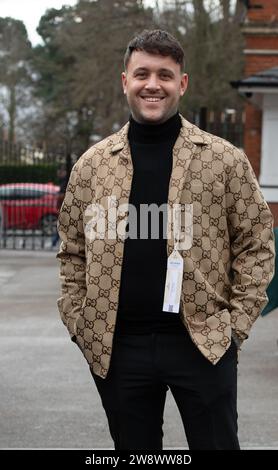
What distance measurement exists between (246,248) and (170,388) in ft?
1.87

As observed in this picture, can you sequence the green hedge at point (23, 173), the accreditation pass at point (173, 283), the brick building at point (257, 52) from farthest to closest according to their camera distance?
the green hedge at point (23, 173), the brick building at point (257, 52), the accreditation pass at point (173, 283)

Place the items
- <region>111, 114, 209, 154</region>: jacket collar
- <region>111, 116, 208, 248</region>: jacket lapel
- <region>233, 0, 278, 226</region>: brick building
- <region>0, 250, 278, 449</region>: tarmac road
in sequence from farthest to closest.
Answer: <region>233, 0, 278, 226</region>: brick building
<region>0, 250, 278, 449</region>: tarmac road
<region>111, 114, 209, 154</region>: jacket collar
<region>111, 116, 208, 248</region>: jacket lapel

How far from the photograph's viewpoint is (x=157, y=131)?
3824 millimetres

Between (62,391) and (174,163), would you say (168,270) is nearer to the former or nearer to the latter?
(174,163)

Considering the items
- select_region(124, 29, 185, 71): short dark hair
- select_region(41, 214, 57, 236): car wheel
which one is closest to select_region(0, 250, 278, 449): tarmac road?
select_region(124, 29, 185, 71): short dark hair

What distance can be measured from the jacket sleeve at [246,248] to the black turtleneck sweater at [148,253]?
229 mm

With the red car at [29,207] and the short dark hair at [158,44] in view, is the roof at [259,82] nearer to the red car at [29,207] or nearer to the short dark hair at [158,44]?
the red car at [29,207]

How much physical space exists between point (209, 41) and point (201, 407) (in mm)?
31727

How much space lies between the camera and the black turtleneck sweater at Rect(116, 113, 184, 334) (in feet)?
12.2

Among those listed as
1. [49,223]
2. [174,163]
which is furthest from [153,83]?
[49,223]

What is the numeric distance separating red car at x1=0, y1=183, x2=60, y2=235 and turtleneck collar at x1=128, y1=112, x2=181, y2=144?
22123mm

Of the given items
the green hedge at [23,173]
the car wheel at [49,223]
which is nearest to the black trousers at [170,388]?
the green hedge at [23,173]

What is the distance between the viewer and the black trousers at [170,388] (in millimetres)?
3711

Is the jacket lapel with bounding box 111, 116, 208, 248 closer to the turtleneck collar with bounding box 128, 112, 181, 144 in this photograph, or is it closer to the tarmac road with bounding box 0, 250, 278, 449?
the turtleneck collar with bounding box 128, 112, 181, 144
